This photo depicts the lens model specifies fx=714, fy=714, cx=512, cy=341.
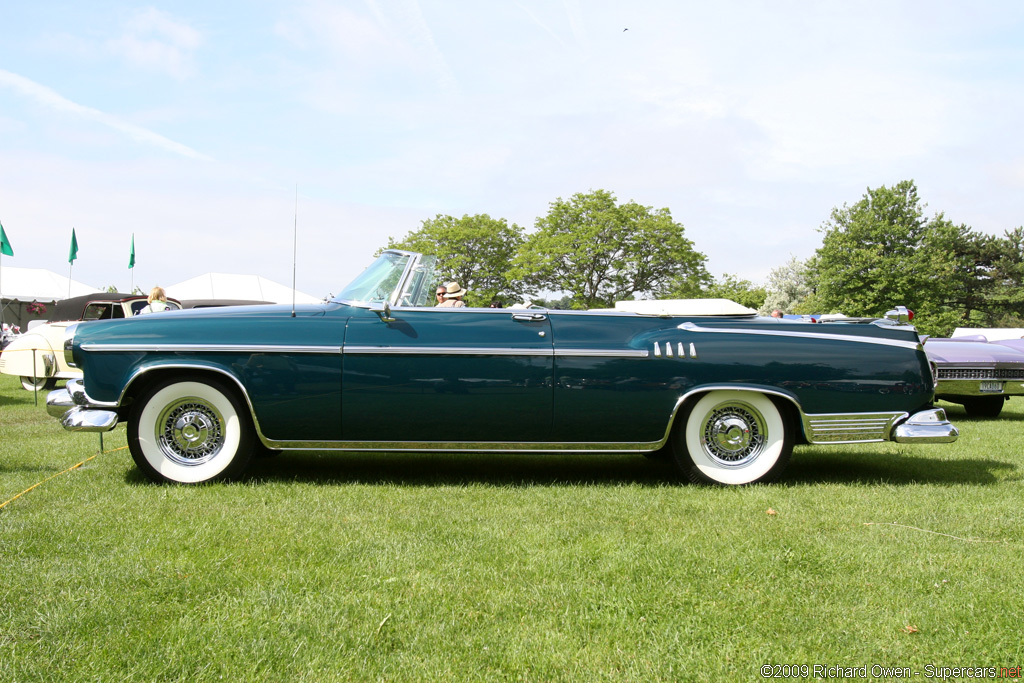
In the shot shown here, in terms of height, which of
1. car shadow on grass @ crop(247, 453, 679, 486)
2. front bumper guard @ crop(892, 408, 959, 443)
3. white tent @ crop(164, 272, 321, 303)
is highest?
white tent @ crop(164, 272, 321, 303)

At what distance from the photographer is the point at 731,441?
189 inches

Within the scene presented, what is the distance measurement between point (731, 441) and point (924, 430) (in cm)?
126

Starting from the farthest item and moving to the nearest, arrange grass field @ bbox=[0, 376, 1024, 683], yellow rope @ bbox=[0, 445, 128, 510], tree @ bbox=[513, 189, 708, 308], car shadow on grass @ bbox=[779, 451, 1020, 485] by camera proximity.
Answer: tree @ bbox=[513, 189, 708, 308] → car shadow on grass @ bbox=[779, 451, 1020, 485] → yellow rope @ bbox=[0, 445, 128, 510] → grass field @ bbox=[0, 376, 1024, 683]

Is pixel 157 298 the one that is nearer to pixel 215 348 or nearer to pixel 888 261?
pixel 215 348

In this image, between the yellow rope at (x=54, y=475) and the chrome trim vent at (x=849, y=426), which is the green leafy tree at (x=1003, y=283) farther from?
the yellow rope at (x=54, y=475)

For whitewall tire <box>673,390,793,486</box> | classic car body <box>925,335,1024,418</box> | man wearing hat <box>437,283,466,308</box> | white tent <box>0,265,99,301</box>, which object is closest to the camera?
whitewall tire <box>673,390,793,486</box>

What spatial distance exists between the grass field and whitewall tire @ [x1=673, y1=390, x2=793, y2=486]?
0.70ft

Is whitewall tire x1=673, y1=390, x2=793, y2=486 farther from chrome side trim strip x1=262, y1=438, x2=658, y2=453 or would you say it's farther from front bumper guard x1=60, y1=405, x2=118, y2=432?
front bumper guard x1=60, y1=405, x2=118, y2=432

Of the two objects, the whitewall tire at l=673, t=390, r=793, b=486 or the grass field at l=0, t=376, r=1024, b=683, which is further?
the whitewall tire at l=673, t=390, r=793, b=486

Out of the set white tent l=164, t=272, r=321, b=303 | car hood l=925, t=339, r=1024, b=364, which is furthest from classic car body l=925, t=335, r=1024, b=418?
white tent l=164, t=272, r=321, b=303

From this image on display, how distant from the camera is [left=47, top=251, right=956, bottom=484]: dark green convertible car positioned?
4535 mm

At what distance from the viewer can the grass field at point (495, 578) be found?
88.7 inches

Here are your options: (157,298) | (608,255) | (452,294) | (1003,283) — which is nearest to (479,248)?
(608,255)

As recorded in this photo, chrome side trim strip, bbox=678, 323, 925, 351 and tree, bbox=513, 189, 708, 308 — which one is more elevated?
tree, bbox=513, 189, 708, 308
